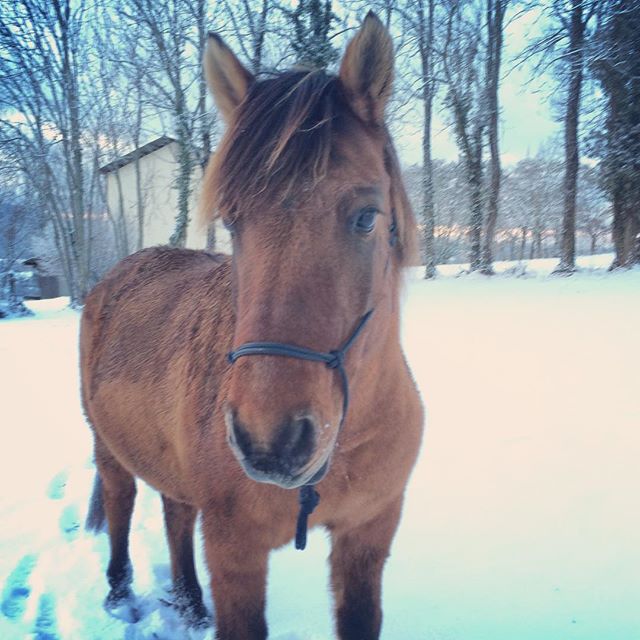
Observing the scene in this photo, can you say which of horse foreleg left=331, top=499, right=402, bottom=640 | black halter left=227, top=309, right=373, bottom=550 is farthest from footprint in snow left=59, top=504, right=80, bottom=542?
black halter left=227, top=309, right=373, bottom=550

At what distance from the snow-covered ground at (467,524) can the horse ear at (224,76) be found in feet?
3.40

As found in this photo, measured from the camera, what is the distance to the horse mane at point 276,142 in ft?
4.60

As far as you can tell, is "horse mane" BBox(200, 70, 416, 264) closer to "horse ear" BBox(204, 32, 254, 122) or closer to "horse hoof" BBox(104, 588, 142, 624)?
"horse ear" BBox(204, 32, 254, 122)

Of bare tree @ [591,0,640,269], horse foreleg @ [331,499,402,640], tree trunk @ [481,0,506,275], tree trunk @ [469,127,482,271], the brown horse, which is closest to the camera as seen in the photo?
the brown horse

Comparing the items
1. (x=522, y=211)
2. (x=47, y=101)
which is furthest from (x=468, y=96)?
(x=522, y=211)

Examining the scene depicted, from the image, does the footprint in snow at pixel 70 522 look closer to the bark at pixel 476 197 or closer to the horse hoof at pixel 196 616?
the horse hoof at pixel 196 616

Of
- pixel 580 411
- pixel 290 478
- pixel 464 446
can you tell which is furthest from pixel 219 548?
pixel 580 411

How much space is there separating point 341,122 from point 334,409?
0.91m

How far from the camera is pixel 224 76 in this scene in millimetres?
1804

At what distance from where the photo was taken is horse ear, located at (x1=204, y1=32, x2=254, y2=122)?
1735 mm

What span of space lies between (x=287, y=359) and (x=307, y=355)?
0.18 feet

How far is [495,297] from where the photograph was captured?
12133 mm

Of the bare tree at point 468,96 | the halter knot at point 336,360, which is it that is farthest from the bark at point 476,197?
the halter knot at point 336,360

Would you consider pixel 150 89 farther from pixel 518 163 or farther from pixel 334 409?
pixel 518 163
